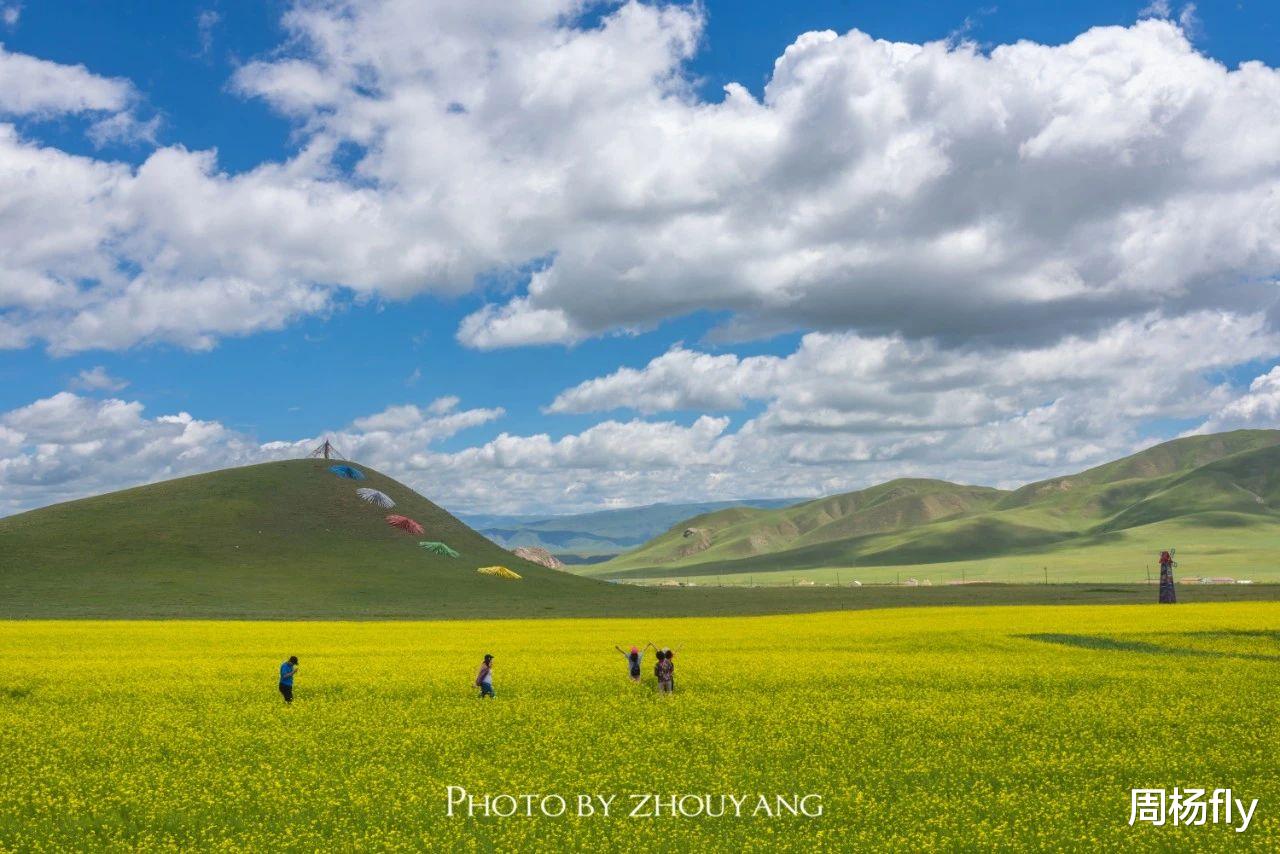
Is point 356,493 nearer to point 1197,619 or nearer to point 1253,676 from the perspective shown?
point 1197,619

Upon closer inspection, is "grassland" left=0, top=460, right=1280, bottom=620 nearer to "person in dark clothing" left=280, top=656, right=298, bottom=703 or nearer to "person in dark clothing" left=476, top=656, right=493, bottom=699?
"person in dark clothing" left=280, top=656, right=298, bottom=703

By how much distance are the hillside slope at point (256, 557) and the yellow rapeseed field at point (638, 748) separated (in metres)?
63.2

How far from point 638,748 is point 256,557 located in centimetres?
13228

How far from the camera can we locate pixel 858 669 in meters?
43.8

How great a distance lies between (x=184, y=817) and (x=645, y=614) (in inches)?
3441

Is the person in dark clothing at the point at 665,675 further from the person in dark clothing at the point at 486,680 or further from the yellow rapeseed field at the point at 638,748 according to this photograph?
the person in dark clothing at the point at 486,680

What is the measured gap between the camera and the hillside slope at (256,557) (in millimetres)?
112812

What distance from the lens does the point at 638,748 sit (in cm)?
2686

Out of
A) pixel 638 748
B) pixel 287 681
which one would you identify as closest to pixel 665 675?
pixel 638 748

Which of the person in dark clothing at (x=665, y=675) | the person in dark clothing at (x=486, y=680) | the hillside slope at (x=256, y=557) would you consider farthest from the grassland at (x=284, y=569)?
the person in dark clothing at (x=665, y=675)

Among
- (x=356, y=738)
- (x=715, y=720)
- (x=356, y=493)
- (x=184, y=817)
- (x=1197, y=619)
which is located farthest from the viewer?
(x=356, y=493)

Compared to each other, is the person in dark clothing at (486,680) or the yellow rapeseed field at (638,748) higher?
the person in dark clothing at (486,680)

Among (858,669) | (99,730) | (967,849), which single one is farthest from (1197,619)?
(99,730)

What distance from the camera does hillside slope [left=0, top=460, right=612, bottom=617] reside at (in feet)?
370
